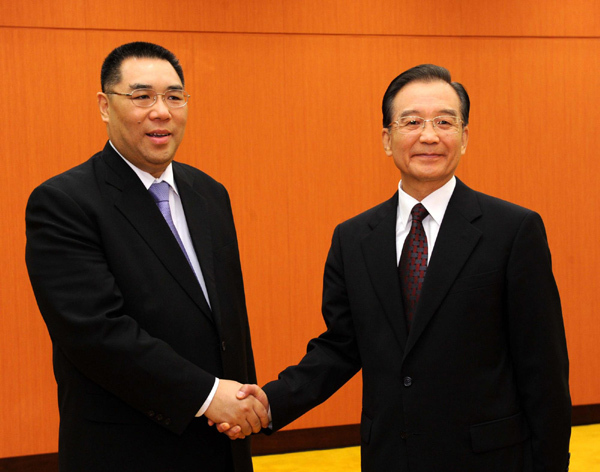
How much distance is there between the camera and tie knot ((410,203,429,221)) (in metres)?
1.87

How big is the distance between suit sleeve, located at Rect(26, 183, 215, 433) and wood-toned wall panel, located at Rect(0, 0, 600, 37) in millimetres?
2072

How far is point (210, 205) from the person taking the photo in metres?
2.25

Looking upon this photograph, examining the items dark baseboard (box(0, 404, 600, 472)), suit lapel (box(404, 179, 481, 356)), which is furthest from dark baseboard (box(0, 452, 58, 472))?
suit lapel (box(404, 179, 481, 356))

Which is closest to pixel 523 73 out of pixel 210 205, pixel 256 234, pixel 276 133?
pixel 276 133

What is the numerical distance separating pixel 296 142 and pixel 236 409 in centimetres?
222

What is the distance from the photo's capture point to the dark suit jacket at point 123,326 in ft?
6.10

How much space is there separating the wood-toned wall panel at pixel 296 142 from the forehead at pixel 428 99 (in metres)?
2.06

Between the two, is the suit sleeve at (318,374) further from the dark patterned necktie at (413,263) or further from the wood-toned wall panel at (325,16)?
the wood-toned wall panel at (325,16)

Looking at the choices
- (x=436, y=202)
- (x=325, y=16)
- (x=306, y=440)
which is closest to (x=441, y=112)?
(x=436, y=202)

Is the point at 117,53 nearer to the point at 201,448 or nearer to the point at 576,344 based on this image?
the point at 201,448

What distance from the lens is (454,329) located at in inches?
68.6

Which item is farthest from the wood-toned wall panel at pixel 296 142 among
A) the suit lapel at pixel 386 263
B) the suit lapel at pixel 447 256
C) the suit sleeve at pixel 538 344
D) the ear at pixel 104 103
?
the suit sleeve at pixel 538 344

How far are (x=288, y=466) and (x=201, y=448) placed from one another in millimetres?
1894

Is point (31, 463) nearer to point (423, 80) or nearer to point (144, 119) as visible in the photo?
point (144, 119)
